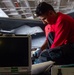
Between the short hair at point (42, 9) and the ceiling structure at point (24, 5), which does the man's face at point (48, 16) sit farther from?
the ceiling structure at point (24, 5)

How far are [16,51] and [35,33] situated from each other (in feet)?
6.53

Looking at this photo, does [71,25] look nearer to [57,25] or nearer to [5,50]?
[57,25]

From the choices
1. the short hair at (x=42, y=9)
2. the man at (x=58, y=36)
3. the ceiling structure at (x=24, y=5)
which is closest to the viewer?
the man at (x=58, y=36)

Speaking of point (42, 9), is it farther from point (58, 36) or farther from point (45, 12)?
point (58, 36)

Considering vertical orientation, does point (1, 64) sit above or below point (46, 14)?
below

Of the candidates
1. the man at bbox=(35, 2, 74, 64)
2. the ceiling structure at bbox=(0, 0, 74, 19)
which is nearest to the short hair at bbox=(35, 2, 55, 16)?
the man at bbox=(35, 2, 74, 64)

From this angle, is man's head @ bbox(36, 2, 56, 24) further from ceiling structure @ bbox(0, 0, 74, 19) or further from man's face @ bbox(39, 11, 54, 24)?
ceiling structure @ bbox(0, 0, 74, 19)

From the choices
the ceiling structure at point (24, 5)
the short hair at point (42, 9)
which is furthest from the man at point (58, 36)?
the ceiling structure at point (24, 5)

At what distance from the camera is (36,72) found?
1.43m

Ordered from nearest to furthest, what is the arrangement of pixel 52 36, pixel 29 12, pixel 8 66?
pixel 8 66 < pixel 52 36 < pixel 29 12

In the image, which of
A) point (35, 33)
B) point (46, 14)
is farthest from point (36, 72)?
point (35, 33)

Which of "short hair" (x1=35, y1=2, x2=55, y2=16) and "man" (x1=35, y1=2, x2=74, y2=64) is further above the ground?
"short hair" (x1=35, y1=2, x2=55, y2=16)

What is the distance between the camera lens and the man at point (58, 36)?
1832 mm

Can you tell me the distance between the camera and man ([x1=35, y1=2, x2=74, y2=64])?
6.01 feet
